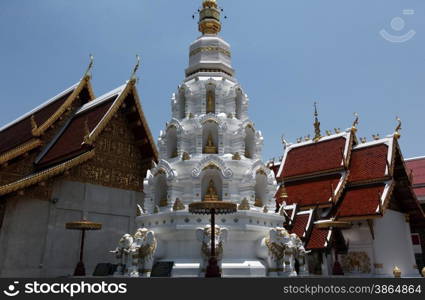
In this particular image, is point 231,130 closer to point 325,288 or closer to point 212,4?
point 212,4

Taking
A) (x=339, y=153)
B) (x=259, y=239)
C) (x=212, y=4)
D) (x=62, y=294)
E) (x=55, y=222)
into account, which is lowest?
(x=62, y=294)

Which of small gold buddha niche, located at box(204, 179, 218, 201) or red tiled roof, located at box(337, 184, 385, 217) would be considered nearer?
small gold buddha niche, located at box(204, 179, 218, 201)

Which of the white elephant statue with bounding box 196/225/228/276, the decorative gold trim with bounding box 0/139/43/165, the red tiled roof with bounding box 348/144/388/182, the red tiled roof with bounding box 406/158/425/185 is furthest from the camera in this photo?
the red tiled roof with bounding box 406/158/425/185

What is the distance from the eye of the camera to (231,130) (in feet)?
43.1

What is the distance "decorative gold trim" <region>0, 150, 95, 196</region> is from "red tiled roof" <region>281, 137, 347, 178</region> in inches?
416

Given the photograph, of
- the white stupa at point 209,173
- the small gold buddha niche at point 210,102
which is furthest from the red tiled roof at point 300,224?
the small gold buddha niche at point 210,102

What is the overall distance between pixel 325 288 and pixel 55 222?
447 inches

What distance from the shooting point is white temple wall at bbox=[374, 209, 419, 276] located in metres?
16.6

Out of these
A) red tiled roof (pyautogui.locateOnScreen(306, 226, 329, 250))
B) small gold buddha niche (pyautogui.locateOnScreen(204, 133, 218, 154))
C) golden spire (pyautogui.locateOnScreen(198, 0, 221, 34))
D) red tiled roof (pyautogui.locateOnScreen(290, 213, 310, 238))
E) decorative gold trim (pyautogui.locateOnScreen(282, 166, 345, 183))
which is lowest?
red tiled roof (pyautogui.locateOnScreen(306, 226, 329, 250))

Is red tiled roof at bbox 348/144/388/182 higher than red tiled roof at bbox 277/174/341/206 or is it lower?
higher

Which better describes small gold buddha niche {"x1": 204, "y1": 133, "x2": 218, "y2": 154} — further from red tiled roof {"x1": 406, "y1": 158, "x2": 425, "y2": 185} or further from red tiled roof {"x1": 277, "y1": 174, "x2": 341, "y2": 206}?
red tiled roof {"x1": 406, "y1": 158, "x2": 425, "y2": 185}

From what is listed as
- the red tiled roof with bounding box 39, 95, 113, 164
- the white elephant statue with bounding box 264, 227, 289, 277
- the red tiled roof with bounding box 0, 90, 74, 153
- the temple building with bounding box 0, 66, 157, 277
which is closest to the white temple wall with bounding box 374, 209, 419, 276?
the white elephant statue with bounding box 264, 227, 289, 277

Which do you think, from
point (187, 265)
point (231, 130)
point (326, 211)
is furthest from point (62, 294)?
point (326, 211)

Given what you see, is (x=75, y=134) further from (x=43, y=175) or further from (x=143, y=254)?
(x=143, y=254)
